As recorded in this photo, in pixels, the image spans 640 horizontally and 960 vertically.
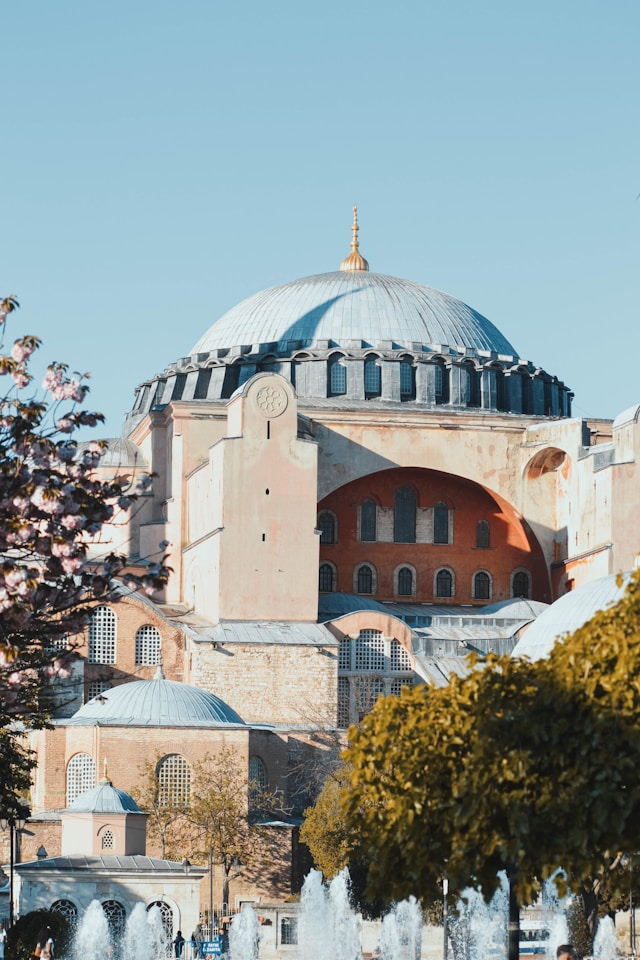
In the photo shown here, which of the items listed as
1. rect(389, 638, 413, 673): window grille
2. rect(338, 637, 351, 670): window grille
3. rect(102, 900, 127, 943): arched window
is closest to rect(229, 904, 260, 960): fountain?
rect(102, 900, 127, 943): arched window

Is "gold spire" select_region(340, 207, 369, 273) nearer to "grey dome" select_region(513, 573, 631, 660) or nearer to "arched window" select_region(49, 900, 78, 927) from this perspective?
"grey dome" select_region(513, 573, 631, 660)

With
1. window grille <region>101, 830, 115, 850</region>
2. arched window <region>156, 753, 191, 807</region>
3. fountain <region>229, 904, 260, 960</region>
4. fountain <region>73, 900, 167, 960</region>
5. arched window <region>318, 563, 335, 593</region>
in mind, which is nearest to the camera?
fountain <region>73, 900, 167, 960</region>

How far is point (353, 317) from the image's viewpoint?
2554 inches

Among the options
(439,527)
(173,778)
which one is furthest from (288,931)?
(439,527)

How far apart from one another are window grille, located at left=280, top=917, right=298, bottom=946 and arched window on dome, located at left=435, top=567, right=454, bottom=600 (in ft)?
60.9

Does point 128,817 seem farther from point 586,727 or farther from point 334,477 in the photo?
point 586,727

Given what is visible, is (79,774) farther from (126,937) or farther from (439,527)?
(439,527)

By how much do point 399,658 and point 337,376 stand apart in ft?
33.5

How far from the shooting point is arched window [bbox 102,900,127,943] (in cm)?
4197

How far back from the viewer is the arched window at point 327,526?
201 feet

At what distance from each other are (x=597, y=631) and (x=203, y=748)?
99.3 feet

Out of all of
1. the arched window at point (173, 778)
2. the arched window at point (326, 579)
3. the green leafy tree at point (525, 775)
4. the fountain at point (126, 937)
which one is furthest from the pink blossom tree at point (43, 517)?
the arched window at point (326, 579)

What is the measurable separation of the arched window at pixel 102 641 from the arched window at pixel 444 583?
38.5 ft

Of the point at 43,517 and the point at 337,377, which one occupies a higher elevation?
the point at 337,377
